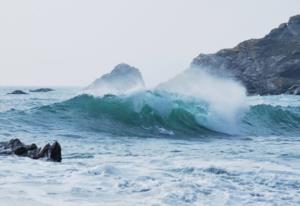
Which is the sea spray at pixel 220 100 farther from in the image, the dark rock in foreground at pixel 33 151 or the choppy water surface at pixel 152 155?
the dark rock in foreground at pixel 33 151

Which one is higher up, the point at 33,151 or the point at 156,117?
the point at 156,117

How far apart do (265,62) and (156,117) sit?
88.2m

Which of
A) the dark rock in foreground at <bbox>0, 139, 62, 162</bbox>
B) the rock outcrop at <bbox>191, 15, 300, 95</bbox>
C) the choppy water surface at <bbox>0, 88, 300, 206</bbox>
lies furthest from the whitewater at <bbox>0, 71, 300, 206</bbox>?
the rock outcrop at <bbox>191, 15, 300, 95</bbox>

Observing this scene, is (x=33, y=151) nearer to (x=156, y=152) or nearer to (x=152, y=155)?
(x=152, y=155)

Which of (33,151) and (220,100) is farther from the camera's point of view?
(220,100)

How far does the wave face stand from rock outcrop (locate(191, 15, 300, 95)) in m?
60.8

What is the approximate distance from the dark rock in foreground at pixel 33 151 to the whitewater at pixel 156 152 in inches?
14.3

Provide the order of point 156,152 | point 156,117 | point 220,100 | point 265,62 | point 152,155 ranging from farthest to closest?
point 265,62 < point 220,100 < point 156,117 < point 156,152 < point 152,155

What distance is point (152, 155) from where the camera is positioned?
15016 mm

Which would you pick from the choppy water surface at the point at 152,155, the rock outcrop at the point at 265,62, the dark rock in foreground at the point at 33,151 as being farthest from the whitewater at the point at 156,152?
the rock outcrop at the point at 265,62

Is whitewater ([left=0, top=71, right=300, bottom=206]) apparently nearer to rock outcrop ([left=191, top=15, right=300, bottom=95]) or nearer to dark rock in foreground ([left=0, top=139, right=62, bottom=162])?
dark rock in foreground ([left=0, top=139, right=62, bottom=162])

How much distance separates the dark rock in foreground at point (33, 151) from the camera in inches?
501

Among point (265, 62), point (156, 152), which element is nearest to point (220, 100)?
point (156, 152)

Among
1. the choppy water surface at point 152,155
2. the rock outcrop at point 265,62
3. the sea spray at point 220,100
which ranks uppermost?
the rock outcrop at point 265,62
